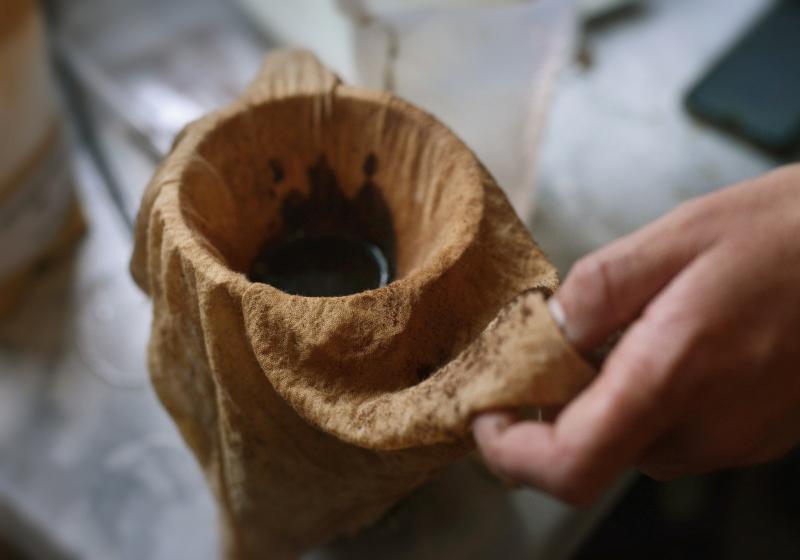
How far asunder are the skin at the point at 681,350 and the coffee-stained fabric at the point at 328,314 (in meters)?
0.02

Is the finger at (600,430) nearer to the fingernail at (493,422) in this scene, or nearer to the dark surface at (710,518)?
the fingernail at (493,422)

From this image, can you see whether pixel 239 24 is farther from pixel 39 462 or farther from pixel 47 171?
pixel 39 462

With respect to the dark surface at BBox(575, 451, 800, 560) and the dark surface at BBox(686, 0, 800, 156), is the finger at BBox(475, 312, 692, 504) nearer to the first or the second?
the dark surface at BBox(575, 451, 800, 560)

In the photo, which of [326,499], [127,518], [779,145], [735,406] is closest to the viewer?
[735,406]

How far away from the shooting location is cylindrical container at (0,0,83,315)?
590 mm

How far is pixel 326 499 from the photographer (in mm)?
471

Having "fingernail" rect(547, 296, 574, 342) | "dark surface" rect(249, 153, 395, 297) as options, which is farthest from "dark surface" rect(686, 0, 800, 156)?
"fingernail" rect(547, 296, 574, 342)

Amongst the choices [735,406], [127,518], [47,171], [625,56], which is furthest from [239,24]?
[735,406]

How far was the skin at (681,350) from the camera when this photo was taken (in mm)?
275

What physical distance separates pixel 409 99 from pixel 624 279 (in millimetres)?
427

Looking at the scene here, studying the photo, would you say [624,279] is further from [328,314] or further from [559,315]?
[328,314]

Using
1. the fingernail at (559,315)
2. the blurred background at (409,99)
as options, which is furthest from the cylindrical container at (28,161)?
the fingernail at (559,315)

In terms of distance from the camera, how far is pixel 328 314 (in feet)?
1.22

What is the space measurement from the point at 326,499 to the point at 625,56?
0.78 meters
